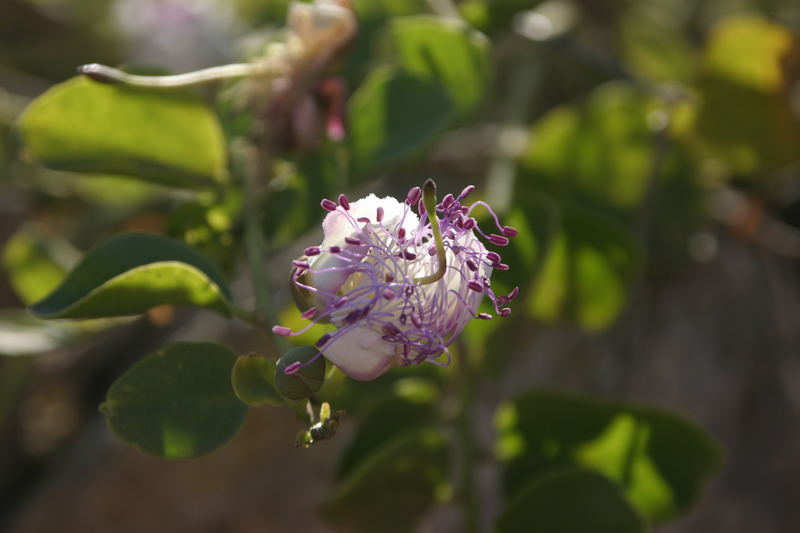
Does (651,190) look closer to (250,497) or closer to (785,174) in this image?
(785,174)

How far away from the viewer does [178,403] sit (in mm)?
573

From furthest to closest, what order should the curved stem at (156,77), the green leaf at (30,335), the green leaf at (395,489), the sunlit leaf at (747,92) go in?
the sunlit leaf at (747,92)
the green leaf at (30,335)
the green leaf at (395,489)
the curved stem at (156,77)

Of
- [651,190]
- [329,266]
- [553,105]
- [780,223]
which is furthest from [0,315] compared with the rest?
[780,223]

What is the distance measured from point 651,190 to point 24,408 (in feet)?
3.06

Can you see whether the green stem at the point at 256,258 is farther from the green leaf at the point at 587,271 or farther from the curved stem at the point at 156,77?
the green leaf at the point at 587,271

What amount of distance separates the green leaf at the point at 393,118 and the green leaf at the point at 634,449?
253mm

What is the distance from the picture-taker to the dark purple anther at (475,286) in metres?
0.53

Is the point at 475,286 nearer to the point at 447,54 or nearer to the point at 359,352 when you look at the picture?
the point at 359,352

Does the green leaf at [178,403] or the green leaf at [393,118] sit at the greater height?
the green leaf at [393,118]

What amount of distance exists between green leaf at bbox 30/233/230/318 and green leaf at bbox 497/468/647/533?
296 millimetres

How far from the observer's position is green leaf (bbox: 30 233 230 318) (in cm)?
56

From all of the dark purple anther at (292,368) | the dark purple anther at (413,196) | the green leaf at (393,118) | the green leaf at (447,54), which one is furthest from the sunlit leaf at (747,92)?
the dark purple anther at (292,368)

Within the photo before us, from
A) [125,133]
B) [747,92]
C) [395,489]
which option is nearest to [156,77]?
[125,133]

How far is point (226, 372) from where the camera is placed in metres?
0.59
